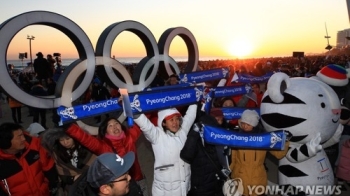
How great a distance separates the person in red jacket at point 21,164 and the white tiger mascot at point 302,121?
281cm

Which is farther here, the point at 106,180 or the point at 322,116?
the point at 322,116

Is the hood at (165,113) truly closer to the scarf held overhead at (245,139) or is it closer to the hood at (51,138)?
the scarf held overhead at (245,139)

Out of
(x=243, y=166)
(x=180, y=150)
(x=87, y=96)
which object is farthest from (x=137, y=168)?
(x=87, y=96)

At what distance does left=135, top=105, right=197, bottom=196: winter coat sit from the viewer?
3654mm

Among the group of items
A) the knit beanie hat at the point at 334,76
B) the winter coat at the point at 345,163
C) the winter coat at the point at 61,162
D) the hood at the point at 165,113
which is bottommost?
the winter coat at the point at 345,163

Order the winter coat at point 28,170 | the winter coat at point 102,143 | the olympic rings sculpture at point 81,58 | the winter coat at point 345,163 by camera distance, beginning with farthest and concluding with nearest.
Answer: the winter coat at point 345,163 → the olympic rings sculpture at point 81,58 → the winter coat at point 102,143 → the winter coat at point 28,170

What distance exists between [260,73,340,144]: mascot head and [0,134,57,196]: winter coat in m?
2.81

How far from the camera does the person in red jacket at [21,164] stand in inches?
133

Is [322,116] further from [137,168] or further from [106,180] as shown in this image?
[106,180]

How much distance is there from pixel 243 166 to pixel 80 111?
2136 mm

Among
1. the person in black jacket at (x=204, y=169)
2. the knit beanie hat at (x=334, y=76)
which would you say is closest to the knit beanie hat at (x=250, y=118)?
the person in black jacket at (x=204, y=169)

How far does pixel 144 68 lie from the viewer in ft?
22.7

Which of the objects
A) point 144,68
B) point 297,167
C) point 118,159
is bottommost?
point 297,167

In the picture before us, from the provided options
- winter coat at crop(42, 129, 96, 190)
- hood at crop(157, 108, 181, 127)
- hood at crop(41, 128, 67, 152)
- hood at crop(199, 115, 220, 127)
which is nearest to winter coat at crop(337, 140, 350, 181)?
hood at crop(199, 115, 220, 127)
